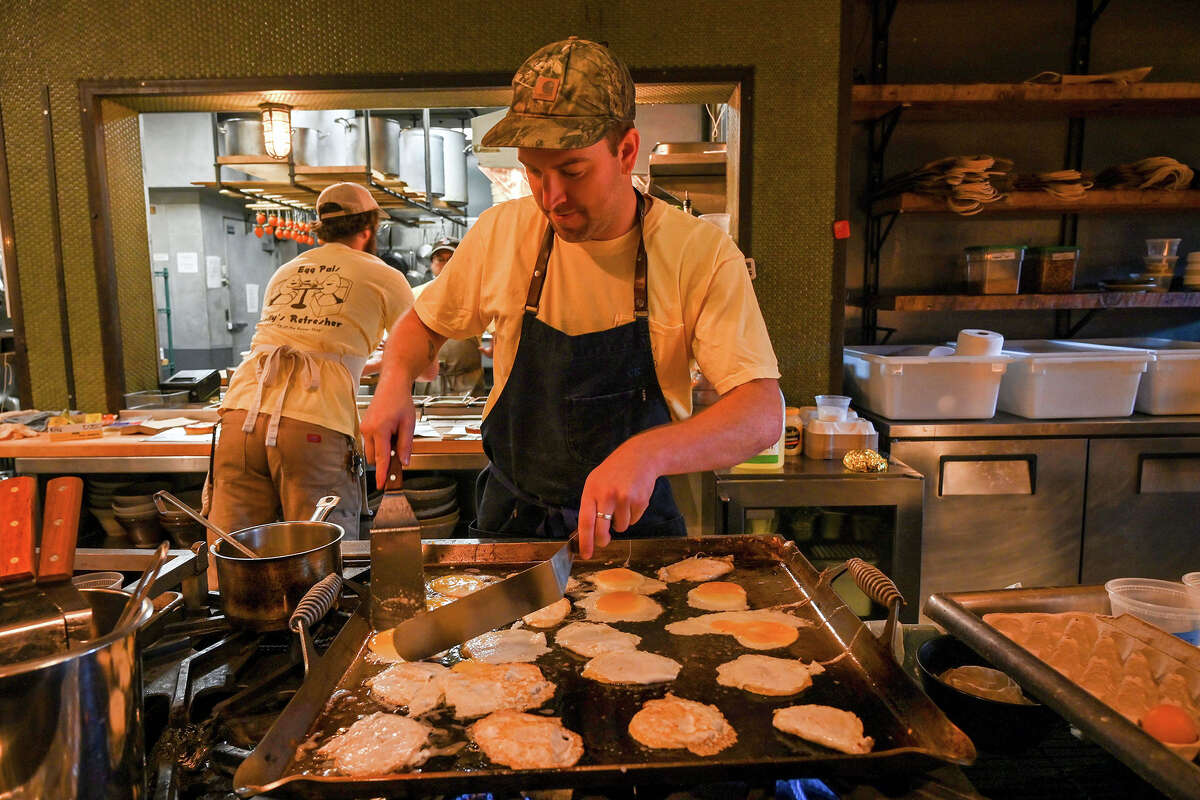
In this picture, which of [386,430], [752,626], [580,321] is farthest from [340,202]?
[752,626]

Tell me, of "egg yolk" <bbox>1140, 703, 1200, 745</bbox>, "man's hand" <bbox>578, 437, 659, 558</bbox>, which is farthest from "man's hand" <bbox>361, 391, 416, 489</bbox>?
"egg yolk" <bbox>1140, 703, 1200, 745</bbox>

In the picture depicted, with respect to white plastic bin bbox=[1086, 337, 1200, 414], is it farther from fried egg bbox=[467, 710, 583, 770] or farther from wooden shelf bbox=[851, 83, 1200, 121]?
fried egg bbox=[467, 710, 583, 770]

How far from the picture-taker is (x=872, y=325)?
14.5ft

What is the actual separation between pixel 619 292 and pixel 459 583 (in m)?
0.80

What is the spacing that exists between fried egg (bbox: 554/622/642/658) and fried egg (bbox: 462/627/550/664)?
0.15 feet

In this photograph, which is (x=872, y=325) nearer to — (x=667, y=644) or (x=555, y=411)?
(x=555, y=411)

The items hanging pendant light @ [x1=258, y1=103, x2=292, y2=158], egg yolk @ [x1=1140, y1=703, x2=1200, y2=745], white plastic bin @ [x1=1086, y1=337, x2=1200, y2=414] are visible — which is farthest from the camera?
hanging pendant light @ [x1=258, y1=103, x2=292, y2=158]

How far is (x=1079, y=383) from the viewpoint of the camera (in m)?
3.56

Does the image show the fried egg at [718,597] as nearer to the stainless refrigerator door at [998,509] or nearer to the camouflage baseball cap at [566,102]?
the camouflage baseball cap at [566,102]

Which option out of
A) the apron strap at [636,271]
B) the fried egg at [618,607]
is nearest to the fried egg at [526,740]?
the fried egg at [618,607]

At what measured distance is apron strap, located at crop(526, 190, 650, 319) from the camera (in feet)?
Answer: 6.24

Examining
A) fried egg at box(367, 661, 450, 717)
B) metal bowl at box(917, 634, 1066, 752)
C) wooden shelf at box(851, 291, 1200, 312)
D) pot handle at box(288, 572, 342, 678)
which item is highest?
wooden shelf at box(851, 291, 1200, 312)

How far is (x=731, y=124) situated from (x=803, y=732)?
3282 mm

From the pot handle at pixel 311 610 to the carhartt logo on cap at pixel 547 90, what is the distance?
3.40 feet
